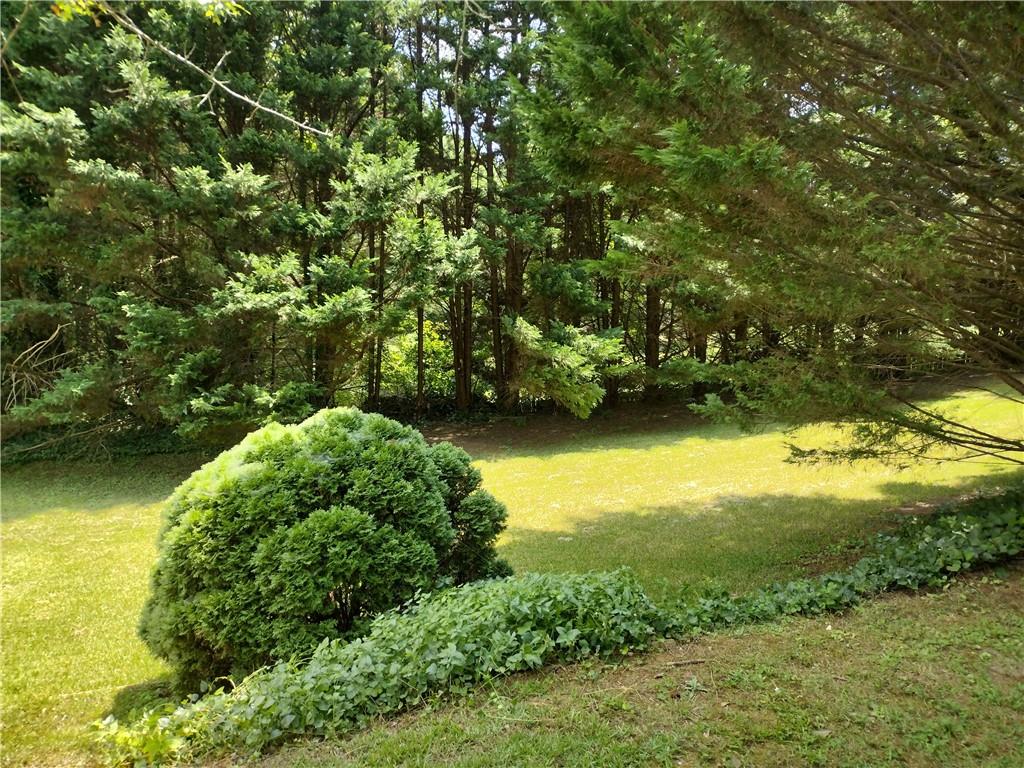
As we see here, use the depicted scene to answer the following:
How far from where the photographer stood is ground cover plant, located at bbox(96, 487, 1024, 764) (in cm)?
249

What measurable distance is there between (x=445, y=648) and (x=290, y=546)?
1.00 metres

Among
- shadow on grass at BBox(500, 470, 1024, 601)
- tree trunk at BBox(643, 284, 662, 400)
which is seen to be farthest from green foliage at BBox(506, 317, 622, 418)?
shadow on grass at BBox(500, 470, 1024, 601)

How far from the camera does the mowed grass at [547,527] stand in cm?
372

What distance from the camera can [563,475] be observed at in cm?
925

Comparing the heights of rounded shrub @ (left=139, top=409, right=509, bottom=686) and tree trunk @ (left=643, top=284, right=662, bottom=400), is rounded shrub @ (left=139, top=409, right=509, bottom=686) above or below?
below

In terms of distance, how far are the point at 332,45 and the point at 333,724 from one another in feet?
44.2

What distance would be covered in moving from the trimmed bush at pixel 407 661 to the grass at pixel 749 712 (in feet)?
0.38

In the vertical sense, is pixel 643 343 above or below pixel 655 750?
above

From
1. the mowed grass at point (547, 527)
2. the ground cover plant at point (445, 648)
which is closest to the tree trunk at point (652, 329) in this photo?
the mowed grass at point (547, 527)

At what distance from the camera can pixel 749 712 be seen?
2354mm

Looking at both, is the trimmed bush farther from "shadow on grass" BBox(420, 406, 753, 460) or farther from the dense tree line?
"shadow on grass" BBox(420, 406, 753, 460)

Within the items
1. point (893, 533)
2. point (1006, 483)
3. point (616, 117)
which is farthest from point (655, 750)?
point (1006, 483)

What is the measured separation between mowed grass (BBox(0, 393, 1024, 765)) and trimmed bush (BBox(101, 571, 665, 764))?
2.83ft

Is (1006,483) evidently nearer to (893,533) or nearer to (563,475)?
(893,533)
